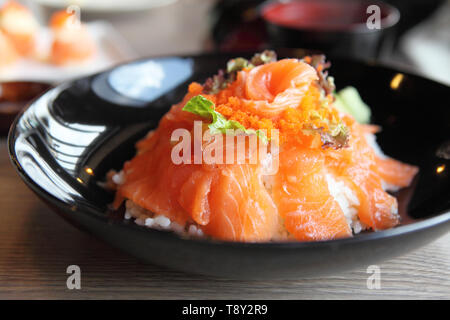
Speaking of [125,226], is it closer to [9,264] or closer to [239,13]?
[9,264]

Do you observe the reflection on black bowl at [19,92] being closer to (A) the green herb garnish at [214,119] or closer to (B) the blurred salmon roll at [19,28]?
(A) the green herb garnish at [214,119]

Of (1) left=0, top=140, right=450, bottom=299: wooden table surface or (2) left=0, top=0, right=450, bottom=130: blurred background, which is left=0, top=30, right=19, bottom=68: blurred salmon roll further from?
(1) left=0, top=140, right=450, bottom=299: wooden table surface

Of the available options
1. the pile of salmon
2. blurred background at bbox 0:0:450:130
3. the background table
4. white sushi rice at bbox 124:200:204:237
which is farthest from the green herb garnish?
blurred background at bbox 0:0:450:130

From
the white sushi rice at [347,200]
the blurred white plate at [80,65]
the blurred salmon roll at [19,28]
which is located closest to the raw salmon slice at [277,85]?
the white sushi rice at [347,200]

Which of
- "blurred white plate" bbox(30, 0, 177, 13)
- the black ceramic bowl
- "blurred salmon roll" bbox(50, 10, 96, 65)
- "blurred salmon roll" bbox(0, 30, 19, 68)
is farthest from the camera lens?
"blurred white plate" bbox(30, 0, 177, 13)

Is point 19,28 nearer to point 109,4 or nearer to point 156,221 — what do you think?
point 109,4

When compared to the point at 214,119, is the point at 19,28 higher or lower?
higher

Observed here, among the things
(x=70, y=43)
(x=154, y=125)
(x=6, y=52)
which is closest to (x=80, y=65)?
(x=70, y=43)

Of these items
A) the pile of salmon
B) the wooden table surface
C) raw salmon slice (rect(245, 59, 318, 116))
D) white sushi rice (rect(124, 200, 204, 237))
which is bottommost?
the wooden table surface

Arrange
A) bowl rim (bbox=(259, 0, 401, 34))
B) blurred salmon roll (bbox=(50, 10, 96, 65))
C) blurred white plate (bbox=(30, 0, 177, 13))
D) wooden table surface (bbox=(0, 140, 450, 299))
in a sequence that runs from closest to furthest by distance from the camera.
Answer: wooden table surface (bbox=(0, 140, 450, 299)) → bowl rim (bbox=(259, 0, 401, 34)) → blurred salmon roll (bbox=(50, 10, 96, 65)) → blurred white plate (bbox=(30, 0, 177, 13))
